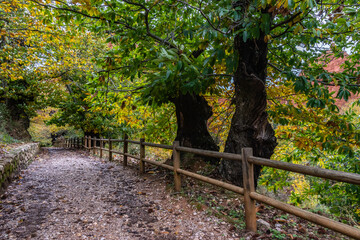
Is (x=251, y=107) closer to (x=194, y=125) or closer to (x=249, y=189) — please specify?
(x=249, y=189)

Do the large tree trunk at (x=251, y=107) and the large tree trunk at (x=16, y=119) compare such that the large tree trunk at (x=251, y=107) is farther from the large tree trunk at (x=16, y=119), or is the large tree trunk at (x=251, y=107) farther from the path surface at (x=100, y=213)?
the large tree trunk at (x=16, y=119)

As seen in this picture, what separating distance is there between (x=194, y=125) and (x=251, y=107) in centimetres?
207

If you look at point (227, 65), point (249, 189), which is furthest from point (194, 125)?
point (249, 189)

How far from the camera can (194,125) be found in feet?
19.9

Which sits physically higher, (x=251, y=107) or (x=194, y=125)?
(x=251, y=107)

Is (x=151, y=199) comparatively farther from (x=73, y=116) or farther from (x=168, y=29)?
(x=73, y=116)

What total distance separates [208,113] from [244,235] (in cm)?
380

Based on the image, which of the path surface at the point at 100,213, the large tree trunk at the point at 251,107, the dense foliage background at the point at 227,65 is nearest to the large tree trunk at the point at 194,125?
the dense foliage background at the point at 227,65

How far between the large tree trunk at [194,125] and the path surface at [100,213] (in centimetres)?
135

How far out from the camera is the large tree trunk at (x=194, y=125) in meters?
5.84

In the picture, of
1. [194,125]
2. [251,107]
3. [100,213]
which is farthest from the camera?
[194,125]

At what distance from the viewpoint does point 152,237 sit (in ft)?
9.77

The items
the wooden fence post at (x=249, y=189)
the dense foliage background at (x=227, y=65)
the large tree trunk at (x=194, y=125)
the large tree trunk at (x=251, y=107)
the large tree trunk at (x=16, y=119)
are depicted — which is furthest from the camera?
the large tree trunk at (x=16, y=119)

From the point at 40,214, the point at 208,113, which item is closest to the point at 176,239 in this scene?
the point at 40,214
